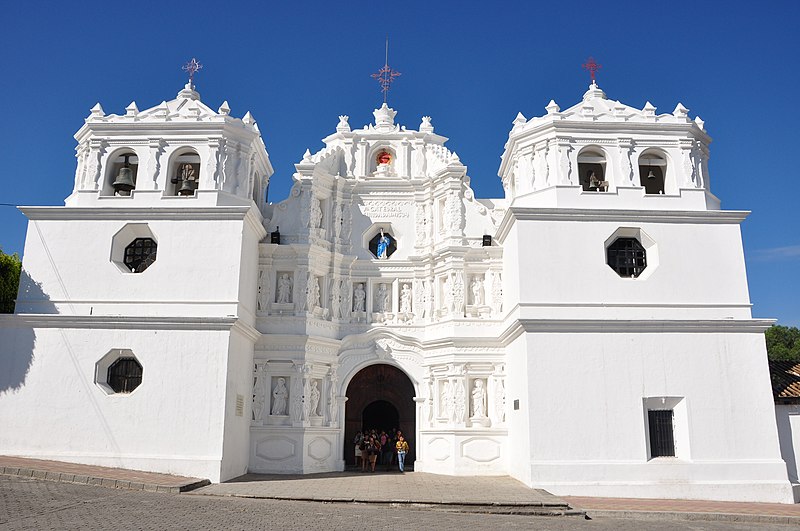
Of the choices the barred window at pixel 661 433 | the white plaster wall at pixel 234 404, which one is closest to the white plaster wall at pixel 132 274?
the white plaster wall at pixel 234 404

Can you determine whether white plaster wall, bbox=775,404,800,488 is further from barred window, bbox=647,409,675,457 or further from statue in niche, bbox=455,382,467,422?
statue in niche, bbox=455,382,467,422

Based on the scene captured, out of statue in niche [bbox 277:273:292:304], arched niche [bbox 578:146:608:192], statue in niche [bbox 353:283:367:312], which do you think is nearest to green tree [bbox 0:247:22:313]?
statue in niche [bbox 277:273:292:304]

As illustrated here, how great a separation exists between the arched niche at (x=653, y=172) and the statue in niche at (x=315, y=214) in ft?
30.1

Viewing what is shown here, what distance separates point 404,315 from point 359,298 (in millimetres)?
1442

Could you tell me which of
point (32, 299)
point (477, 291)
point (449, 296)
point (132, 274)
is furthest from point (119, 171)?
point (477, 291)

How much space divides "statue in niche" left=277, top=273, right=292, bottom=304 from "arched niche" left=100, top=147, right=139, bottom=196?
471cm

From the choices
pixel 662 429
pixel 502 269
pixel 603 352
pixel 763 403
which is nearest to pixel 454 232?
pixel 502 269

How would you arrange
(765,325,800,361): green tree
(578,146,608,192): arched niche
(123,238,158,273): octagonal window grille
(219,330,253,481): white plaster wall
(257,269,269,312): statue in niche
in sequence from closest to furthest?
(219,330,253,481): white plaster wall
(123,238,158,273): octagonal window grille
(578,146,608,192): arched niche
(257,269,269,312): statue in niche
(765,325,800,361): green tree

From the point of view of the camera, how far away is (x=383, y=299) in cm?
2092

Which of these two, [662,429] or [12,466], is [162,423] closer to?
[12,466]

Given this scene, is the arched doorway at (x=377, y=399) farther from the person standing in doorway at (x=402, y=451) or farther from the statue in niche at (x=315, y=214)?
the statue in niche at (x=315, y=214)

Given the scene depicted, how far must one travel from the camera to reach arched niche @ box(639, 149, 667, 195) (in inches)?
748

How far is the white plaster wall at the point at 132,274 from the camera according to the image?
17.2 meters

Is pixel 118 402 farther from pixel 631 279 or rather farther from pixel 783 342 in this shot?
pixel 783 342
